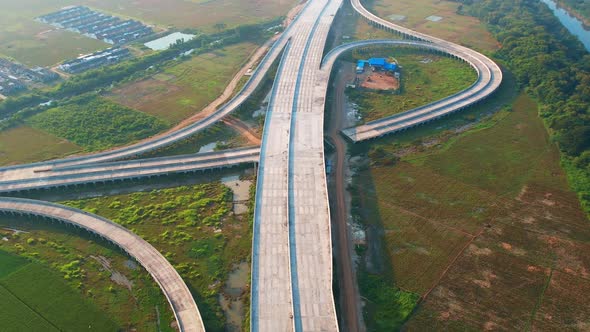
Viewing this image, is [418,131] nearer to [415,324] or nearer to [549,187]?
[549,187]

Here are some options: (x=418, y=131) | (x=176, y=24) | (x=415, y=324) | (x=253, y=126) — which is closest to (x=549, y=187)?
(x=418, y=131)

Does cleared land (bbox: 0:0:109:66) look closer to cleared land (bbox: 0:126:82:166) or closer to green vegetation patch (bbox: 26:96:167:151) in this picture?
green vegetation patch (bbox: 26:96:167:151)

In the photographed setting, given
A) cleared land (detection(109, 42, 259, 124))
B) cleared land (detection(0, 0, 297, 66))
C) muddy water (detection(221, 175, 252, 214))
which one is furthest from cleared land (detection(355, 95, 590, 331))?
cleared land (detection(0, 0, 297, 66))

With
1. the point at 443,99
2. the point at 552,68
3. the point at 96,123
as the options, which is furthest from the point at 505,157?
the point at 96,123

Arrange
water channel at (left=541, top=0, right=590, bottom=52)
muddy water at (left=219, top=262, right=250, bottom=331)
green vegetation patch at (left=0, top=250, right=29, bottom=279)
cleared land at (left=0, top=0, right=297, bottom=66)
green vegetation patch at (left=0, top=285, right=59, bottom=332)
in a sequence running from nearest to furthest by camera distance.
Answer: green vegetation patch at (left=0, top=285, right=59, bottom=332) → muddy water at (left=219, top=262, right=250, bottom=331) → green vegetation patch at (left=0, top=250, right=29, bottom=279) → cleared land at (left=0, top=0, right=297, bottom=66) → water channel at (left=541, top=0, right=590, bottom=52)

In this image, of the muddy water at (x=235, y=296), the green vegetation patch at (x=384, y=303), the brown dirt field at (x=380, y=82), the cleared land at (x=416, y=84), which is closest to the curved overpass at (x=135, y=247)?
the muddy water at (x=235, y=296)

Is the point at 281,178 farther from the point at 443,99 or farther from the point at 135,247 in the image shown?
the point at 443,99
